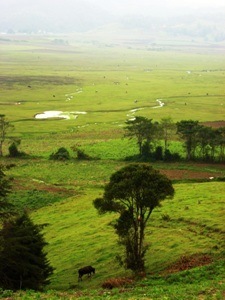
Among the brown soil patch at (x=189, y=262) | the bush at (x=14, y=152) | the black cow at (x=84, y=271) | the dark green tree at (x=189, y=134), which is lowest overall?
the black cow at (x=84, y=271)

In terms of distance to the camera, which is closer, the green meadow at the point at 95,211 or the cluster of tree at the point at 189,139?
the green meadow at the point at 95,211

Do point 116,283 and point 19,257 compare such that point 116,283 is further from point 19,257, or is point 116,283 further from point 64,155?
point 64,155

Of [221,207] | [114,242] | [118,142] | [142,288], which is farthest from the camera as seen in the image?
[118,142]

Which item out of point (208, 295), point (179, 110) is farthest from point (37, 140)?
point (208, 295)

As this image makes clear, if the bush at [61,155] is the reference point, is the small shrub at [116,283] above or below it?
below

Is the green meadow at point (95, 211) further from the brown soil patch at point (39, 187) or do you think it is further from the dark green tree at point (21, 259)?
the dark green tree at point (21, 259)

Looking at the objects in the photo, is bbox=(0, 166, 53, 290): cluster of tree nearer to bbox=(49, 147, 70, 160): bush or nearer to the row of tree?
bbox=(49, 147, 70, 160): bush

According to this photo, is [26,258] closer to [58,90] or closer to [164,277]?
[164,277]

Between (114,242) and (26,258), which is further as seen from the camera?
(114,242)

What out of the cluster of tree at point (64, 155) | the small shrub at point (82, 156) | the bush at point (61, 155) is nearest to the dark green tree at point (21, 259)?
the bush at point (61, 155)
